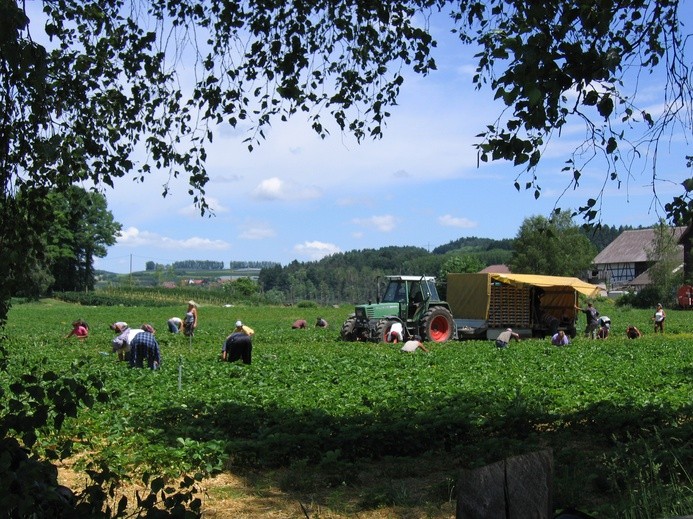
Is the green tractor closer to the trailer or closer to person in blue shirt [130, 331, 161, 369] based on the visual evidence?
the trailer

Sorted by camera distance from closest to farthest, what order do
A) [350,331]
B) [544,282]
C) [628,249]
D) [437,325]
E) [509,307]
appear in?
[350,331] → [437,325] → [509,307] → [544,282] → [628,249]

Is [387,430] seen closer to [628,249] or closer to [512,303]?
[512,303]

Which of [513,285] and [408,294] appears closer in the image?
[408,294]

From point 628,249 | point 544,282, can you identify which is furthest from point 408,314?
point 628,249

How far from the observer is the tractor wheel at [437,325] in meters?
24.0

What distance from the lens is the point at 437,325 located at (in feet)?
81.3

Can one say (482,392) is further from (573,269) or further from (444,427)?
(573,269)

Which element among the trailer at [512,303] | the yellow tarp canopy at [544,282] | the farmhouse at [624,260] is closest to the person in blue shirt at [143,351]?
the trailer at [512,303]

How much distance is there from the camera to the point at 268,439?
7996 millimetres

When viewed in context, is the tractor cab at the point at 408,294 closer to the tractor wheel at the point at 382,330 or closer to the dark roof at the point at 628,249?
the tractor wheel at the point at 382,330

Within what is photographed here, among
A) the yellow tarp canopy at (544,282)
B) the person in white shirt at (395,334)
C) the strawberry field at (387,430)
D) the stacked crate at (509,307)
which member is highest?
the yellow tarp canopy at (544,282)

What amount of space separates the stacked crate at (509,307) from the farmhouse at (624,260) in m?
60.8

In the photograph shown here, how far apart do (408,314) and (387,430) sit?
646 inches

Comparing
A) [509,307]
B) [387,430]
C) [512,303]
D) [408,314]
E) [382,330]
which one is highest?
[512,303]
